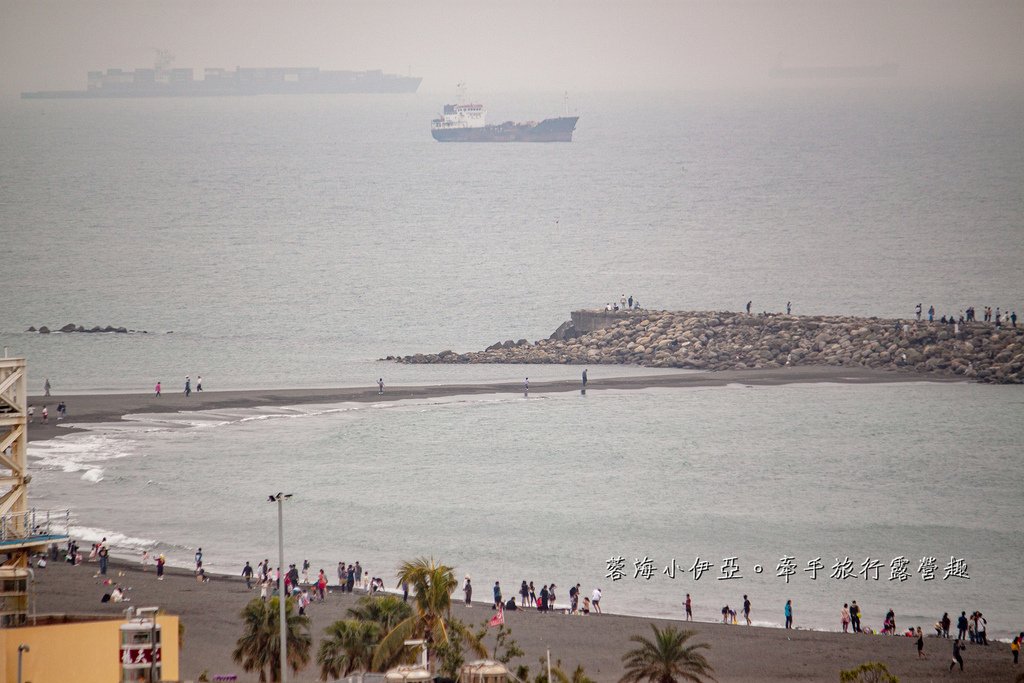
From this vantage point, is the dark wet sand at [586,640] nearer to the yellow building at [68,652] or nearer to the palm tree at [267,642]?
the palm tree at [267,642]

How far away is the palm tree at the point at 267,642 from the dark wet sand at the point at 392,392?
36902mm

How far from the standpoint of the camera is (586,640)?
3203 centimetres

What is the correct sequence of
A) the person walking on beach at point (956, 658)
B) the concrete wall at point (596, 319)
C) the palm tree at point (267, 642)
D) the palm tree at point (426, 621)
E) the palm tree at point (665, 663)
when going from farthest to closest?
→ the concrete wall at point (596, 319)
the person walking on beach at point (956, 658)
the palm tree at point (665, 663)
the palm tree at point (267, 642)
the palm tree at point (426, 621)

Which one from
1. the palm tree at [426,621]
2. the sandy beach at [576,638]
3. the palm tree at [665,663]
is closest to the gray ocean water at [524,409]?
the sandy beach at [576,638]

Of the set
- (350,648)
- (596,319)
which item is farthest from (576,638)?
(596,319)

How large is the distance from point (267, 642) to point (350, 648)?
54.5 inches

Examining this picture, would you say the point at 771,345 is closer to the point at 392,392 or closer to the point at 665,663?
the point at 392,392

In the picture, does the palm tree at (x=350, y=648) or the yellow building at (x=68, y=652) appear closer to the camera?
the yellow building at (x=68, y=652)

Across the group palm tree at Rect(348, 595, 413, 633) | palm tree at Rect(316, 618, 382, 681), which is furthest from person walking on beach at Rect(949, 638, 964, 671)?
palm tree at Rect(316, 618, 382, 681)

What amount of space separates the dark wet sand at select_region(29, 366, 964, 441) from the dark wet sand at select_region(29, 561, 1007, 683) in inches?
1043

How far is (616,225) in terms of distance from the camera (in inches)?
6442

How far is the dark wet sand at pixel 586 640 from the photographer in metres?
29.6

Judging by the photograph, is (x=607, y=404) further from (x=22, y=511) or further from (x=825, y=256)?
(x=825, y=256)

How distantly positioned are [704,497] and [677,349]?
24.0 m
